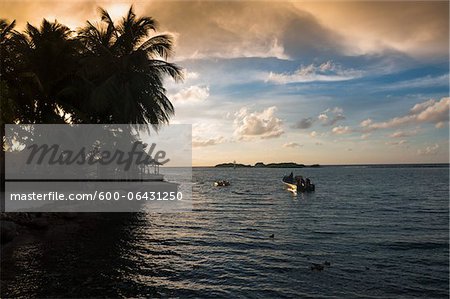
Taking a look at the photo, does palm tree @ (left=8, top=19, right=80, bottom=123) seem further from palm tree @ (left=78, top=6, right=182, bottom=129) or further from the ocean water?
the ocean water

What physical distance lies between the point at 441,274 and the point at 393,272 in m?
1.81

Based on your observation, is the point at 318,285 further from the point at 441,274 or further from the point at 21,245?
the point at 21,245

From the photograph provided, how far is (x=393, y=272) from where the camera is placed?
42.7 feet

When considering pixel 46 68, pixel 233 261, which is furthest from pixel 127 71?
pixel 233 261

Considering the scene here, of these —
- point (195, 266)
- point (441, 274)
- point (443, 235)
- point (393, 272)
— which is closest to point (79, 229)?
point (195, 266)

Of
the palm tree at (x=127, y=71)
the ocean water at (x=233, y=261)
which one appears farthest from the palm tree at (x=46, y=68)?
the ocean water at (x=233, y=261)

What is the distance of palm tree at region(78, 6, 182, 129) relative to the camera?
25828 mm

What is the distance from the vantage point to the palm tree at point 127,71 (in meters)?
25.8

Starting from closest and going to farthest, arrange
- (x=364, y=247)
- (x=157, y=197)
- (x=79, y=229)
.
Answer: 1. (x=364, y=247)
2. (x=79, y=229)
3. (x=157, y=197)

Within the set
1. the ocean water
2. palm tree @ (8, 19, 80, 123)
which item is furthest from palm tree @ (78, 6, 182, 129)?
the ocean water

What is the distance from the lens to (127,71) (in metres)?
27.0

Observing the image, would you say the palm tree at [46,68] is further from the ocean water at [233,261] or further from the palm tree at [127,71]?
the ocean water at [233,261]

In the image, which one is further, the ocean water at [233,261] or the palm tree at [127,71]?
the palm tree at [127,71]

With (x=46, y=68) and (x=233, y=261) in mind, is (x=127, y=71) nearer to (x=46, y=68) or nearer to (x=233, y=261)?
(x=46, y=68)
